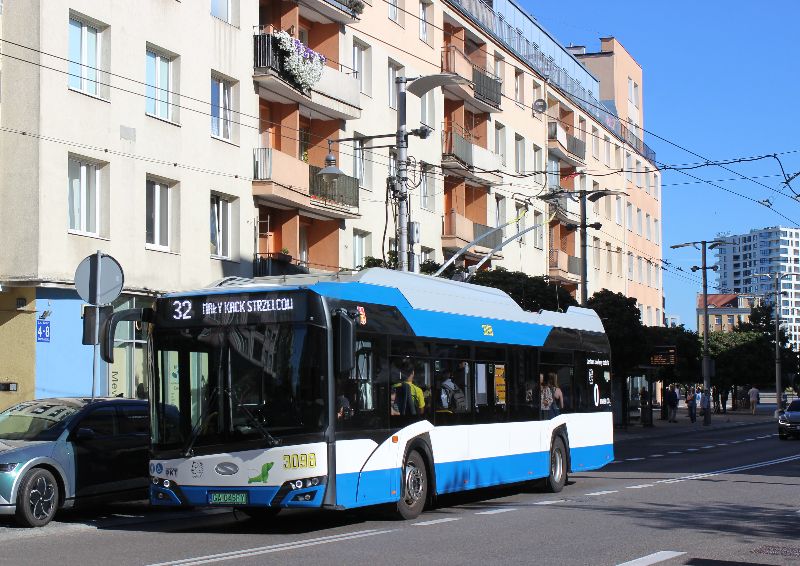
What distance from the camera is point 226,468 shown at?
1298 centimetres

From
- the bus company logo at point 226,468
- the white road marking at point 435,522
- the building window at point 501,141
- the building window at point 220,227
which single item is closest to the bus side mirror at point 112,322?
the bus company logo at point 226,468

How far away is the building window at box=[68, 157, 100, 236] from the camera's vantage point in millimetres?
24758

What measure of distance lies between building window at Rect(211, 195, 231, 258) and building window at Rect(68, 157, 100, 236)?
4.78 m

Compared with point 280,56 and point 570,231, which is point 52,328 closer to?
point 280,56

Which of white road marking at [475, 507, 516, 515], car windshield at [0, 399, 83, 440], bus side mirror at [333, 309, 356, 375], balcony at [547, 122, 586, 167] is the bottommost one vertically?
white road marking at [475, 507, 516, 515]

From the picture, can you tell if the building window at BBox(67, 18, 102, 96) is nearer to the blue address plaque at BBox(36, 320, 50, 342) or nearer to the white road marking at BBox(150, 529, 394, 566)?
the blue address plaque at BBox(36, 320, 50, 342)

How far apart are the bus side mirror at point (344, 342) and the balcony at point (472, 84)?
30744 mm

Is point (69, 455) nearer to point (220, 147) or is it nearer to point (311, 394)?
point (311, 394)

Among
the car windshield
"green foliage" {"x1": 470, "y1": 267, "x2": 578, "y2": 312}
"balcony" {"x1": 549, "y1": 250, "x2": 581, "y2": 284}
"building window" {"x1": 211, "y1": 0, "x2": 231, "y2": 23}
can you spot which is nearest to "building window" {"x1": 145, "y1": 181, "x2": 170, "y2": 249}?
"building window" {"x1": 211, "y1": 0, "x2": 231, "y2": 23}

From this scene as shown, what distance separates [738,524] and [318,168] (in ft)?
72.5

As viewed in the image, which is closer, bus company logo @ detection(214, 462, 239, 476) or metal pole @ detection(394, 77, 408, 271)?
bus company logo @ detection(214, 462, 239, 476)

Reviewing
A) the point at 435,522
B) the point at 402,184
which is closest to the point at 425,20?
the point at 402,184

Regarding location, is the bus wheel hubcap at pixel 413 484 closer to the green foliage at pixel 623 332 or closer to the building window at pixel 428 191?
the building window at pixel 428 191

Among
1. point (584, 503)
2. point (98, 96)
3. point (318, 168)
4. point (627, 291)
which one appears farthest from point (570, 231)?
point (584, 503)
